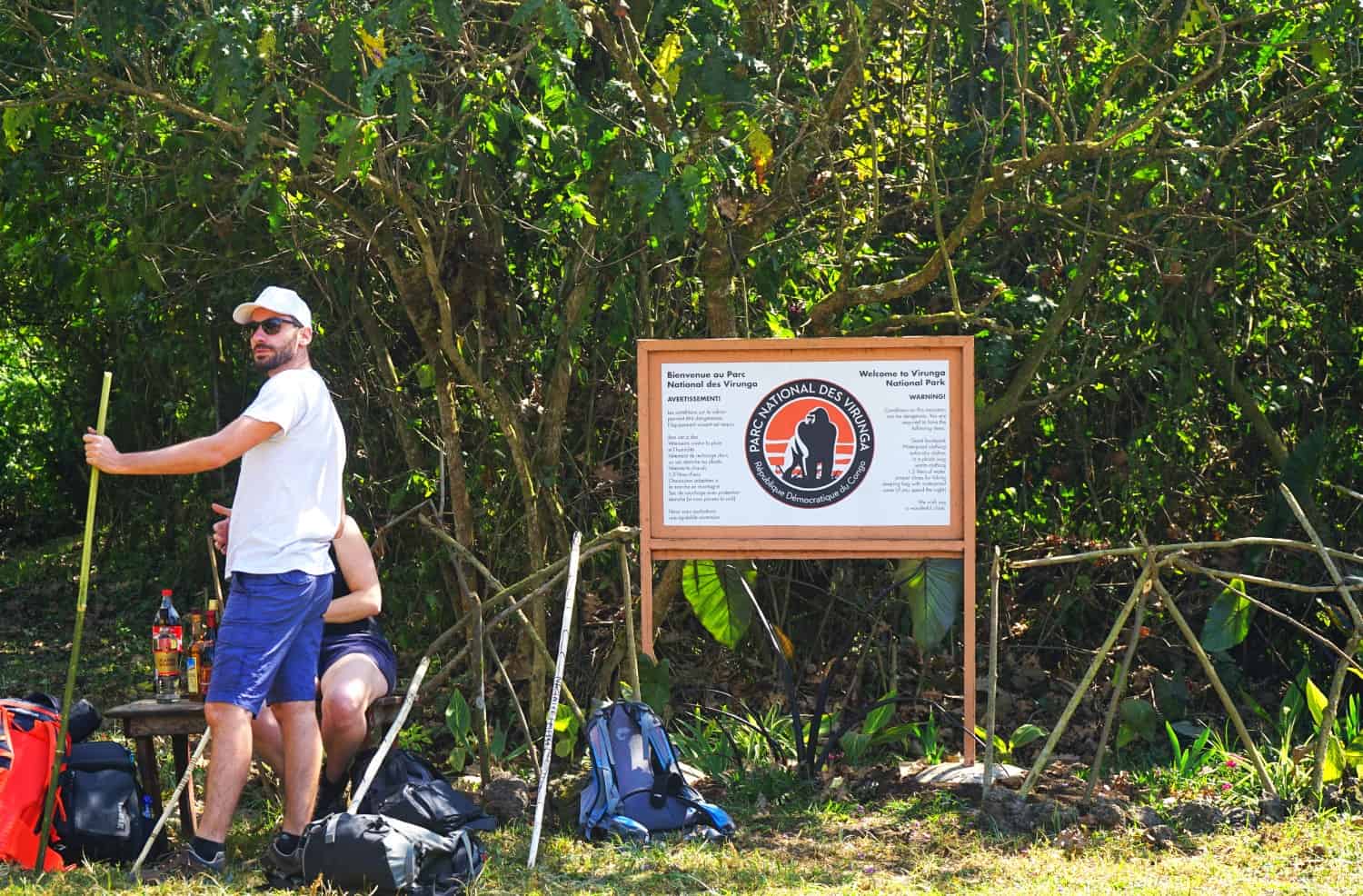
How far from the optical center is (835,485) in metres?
5.60

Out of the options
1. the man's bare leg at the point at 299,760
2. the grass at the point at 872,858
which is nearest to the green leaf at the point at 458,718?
the grass at the point at 872,858

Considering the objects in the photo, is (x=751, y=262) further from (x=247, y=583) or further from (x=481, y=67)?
(x=247, y=583)

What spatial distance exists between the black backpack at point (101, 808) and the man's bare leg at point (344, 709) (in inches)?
24.4

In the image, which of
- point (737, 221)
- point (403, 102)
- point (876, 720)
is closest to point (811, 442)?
point (737, 221)

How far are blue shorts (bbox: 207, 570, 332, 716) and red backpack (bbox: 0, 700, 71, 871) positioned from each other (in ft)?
2.12

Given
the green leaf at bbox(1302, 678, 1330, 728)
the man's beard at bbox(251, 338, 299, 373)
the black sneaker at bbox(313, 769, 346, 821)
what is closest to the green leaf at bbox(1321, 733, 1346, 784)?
the green leaf at bbox(1302, 678, 1330, 728)

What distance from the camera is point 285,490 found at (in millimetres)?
4672

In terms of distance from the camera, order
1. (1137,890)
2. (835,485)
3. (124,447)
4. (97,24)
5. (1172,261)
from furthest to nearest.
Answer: (124,447) → (1172,261) → (835,485) → (97,24) → (1137,890)

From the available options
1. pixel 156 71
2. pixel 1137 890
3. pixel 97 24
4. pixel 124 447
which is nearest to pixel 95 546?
pixel 124 447

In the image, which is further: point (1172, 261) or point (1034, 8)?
point (1172, 261)

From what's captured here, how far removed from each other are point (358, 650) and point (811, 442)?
1722mm

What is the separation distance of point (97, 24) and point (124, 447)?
537 centimetres

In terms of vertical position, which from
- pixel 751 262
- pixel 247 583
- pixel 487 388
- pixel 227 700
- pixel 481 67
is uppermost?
pixel 481 67

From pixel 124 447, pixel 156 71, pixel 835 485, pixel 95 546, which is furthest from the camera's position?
pixel 95 546
